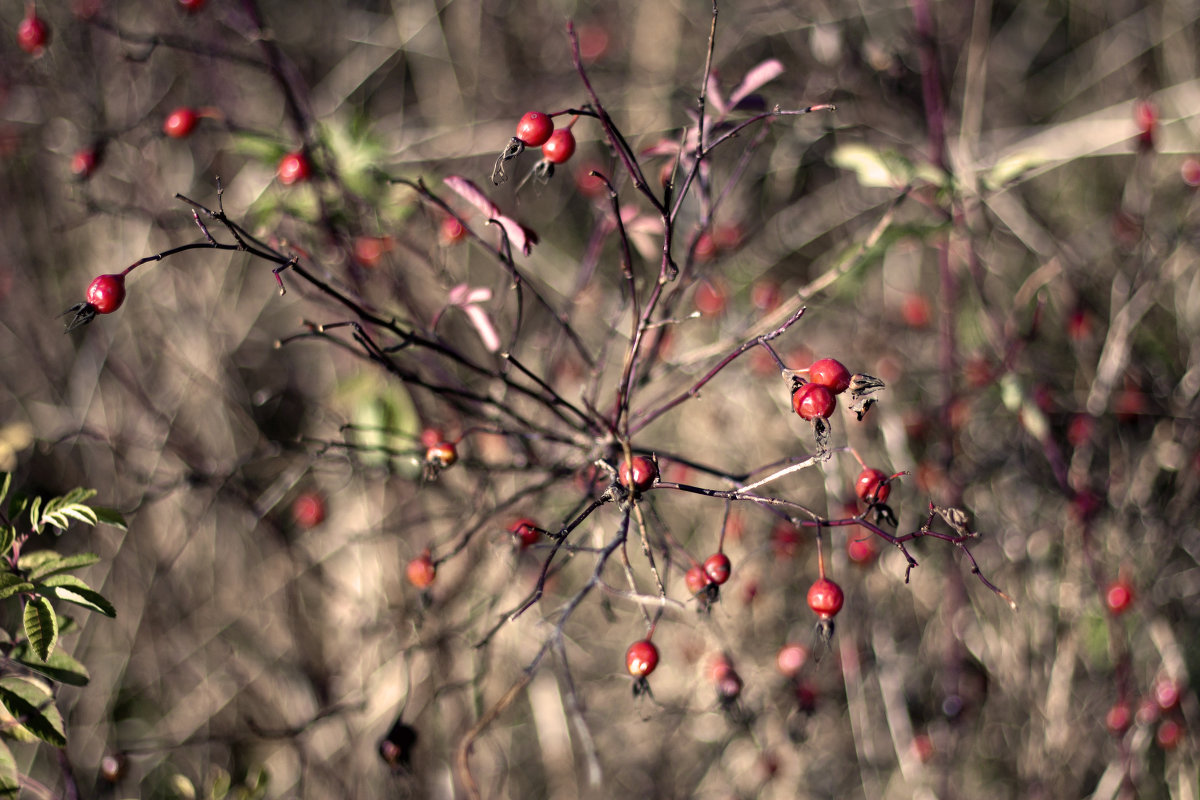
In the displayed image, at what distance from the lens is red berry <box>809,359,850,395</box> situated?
120 cm

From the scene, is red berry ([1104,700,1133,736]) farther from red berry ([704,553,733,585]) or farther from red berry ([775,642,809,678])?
red berry ([704,553,733,585])

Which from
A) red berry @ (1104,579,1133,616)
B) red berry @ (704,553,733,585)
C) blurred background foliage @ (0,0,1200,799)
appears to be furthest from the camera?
blurred background foliage @ (0,0,1200,799)

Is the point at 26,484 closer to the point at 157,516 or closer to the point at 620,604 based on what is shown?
the point at 157,516

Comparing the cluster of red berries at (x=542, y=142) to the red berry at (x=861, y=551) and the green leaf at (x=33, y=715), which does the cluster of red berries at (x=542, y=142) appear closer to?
the green leaf at (x=33, y=715)

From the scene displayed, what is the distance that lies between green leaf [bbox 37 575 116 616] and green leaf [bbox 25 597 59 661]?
27mm

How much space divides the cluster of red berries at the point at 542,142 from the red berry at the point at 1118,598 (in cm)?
194

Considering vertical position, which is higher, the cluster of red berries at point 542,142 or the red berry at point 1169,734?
→ the cluster of red berries at point 542,142

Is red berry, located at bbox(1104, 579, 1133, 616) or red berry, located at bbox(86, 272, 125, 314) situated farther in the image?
red berry, located at bbox(1104, 579, 1133, 616)

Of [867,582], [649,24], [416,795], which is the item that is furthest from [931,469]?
[649,24]

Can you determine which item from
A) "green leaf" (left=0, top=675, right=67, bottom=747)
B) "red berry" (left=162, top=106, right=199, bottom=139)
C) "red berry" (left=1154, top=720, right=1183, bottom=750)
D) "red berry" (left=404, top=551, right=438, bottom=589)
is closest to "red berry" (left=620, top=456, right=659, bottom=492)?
"red berry" (left=404, top=551, right=438, bottom=589)

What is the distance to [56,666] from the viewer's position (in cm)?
142

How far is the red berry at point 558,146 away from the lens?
1346mm

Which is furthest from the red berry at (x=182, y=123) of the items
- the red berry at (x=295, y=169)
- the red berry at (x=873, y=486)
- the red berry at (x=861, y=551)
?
the red berry at (x=861, y=551)

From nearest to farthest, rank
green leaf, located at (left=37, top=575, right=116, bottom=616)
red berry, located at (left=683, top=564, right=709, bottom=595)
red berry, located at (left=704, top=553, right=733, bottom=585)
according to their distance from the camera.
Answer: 1. green leaf, located at (left=37, top=575, right=116, bottom=616)
2. red berry, located at (left=704, top=553, right=733, bottom=585)
3. red berry, located at (left=683, top=564, right=709, bottom=595)
